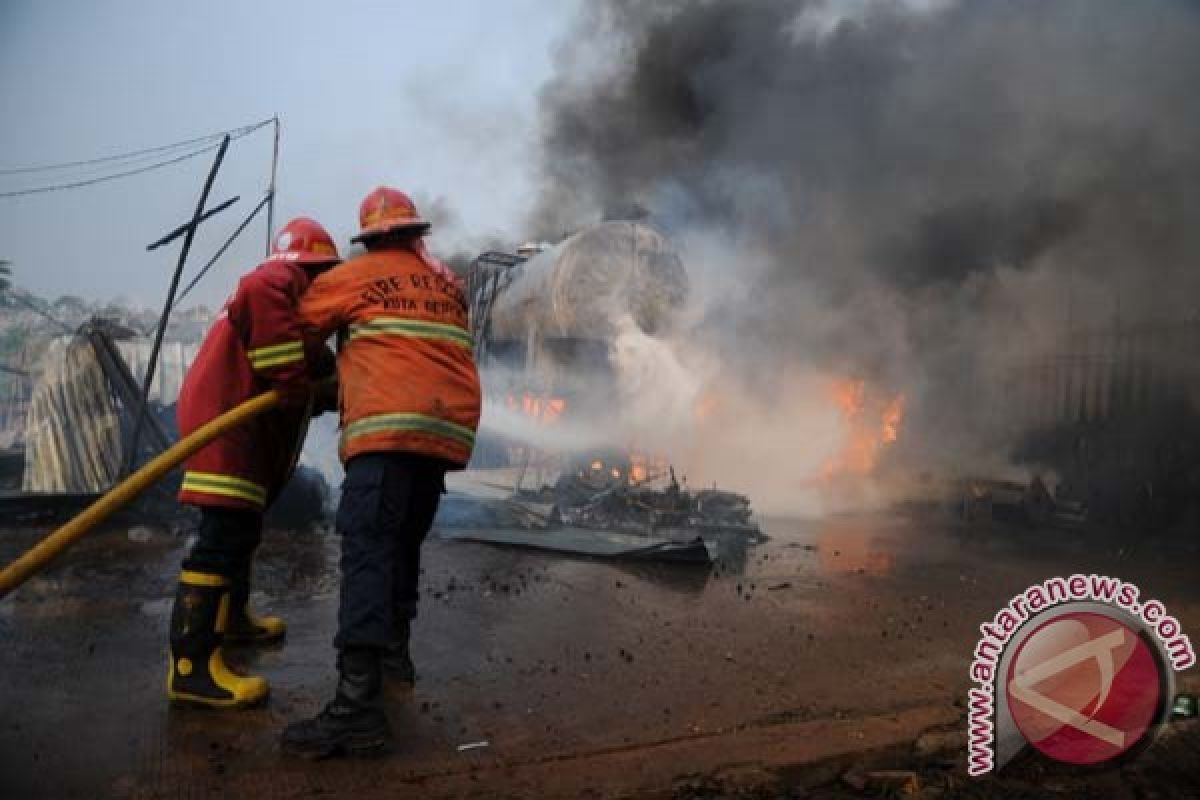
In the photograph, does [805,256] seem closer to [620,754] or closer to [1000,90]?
[1000,90]

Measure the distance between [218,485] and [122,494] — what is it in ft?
1.37

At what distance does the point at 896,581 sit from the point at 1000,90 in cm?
596

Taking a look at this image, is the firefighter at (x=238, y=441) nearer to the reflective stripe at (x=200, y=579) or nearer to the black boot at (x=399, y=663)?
the reflective stripe at (x=200, y=579)

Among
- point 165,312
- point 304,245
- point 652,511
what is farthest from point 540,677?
point 165,312

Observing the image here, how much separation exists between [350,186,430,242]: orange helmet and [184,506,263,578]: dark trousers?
1.09m

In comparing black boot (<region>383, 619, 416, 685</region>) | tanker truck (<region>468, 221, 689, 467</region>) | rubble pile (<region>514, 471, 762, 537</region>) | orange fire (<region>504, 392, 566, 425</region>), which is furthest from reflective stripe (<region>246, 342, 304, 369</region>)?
orange fire (<region>504, 392, 566, 425</region>)

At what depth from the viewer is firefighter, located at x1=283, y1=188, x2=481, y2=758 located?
245cm

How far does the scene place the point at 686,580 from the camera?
15.8 ft

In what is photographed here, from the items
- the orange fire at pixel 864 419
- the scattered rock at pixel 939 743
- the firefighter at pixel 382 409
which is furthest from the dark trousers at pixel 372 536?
Result: the orange fire at pixel 864 419

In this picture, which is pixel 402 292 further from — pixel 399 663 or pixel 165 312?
pixel 165 312

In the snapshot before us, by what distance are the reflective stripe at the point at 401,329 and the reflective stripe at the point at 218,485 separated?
70 centimetres

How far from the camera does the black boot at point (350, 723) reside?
91.1 inches

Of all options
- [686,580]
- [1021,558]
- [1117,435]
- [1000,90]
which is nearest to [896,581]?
[686,580]

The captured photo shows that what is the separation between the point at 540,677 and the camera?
305 cm
